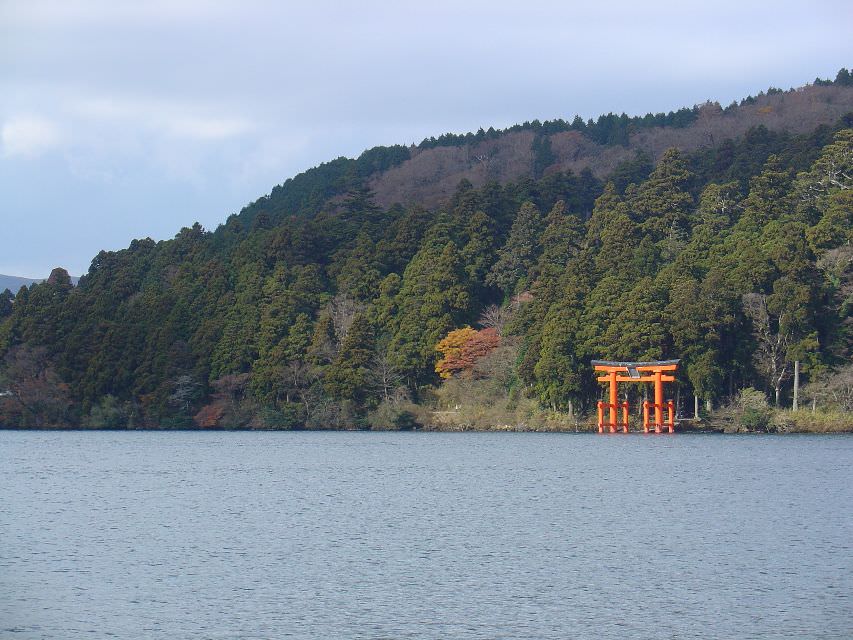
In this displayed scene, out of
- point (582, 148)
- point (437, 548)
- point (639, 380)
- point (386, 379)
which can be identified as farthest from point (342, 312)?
point (582, 148)

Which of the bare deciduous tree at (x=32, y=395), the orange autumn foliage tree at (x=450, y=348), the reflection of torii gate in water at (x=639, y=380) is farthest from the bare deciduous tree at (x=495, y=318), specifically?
the bare deciduous tree at (x=32, y=395)

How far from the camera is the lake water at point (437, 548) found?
18.5 metres

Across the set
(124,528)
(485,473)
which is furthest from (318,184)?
(124,528)

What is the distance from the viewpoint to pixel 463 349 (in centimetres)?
6956

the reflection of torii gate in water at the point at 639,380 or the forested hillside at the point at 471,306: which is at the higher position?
the forested hillside at the point at 471,306

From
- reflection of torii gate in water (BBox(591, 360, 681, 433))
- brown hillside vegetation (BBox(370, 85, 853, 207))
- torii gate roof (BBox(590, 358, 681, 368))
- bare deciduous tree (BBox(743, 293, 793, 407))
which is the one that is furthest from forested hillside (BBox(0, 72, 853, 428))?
brown hillside vegetation (BBox(370, 85, 853, 207))

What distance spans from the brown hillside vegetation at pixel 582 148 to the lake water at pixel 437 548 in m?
69.6

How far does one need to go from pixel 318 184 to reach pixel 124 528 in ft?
326

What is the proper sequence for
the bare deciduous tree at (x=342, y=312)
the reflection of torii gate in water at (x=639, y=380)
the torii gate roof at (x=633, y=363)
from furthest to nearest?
A: the bare deciduous tree at (x=342, y=312), the reflection of torii gate in water at (x=639, y=380), the torii gate roof at (x=633, y=363)

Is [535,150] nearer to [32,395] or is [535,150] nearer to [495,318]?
[495,318]

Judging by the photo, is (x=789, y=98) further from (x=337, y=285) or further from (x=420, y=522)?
(x=420, y=522)

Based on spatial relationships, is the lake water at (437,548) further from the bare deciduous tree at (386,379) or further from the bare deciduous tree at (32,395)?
the bare deciduous tree at (32,395)

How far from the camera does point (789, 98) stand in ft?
394

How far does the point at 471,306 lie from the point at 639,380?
59.9ft
